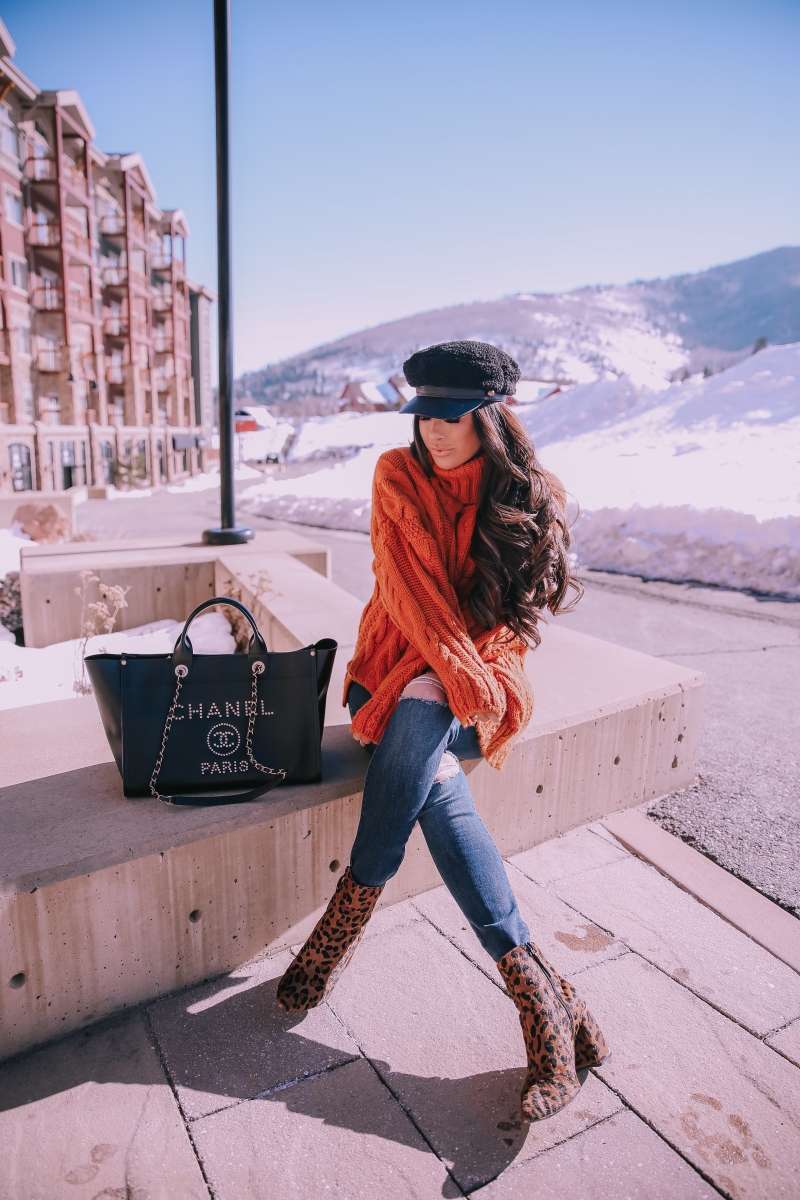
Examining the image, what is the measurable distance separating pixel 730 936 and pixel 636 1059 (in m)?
0.66

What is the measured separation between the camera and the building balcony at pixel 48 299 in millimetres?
26016

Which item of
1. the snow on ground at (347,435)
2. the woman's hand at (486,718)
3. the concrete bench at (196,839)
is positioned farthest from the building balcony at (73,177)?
the snow on ground at (347,435)

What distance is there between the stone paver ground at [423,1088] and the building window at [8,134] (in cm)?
2839

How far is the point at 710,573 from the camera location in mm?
8031

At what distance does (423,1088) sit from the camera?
1.79 meters

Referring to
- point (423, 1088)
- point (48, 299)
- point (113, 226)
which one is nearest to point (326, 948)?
point (423, 1088)

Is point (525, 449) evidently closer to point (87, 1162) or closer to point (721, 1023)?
point (721, 1023)

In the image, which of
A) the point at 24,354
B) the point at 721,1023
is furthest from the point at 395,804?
the point at 24,354

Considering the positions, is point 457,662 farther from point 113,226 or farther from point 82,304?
A: point 113,226

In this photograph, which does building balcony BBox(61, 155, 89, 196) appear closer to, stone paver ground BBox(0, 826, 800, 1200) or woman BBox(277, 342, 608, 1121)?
woman BBox(277, 342, 608, 1121)

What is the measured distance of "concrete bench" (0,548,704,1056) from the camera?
1859mm

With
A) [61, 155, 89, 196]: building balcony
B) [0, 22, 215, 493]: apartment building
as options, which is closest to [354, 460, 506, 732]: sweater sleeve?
[0, 22, 215, 493]: apartment building

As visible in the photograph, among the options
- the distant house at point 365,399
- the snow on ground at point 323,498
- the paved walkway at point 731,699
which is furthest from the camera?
the distant house at point 365,399

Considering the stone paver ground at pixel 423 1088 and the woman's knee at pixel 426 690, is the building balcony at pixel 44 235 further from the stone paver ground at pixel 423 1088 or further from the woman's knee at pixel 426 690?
the stone paver ground at pixel 423 1088
